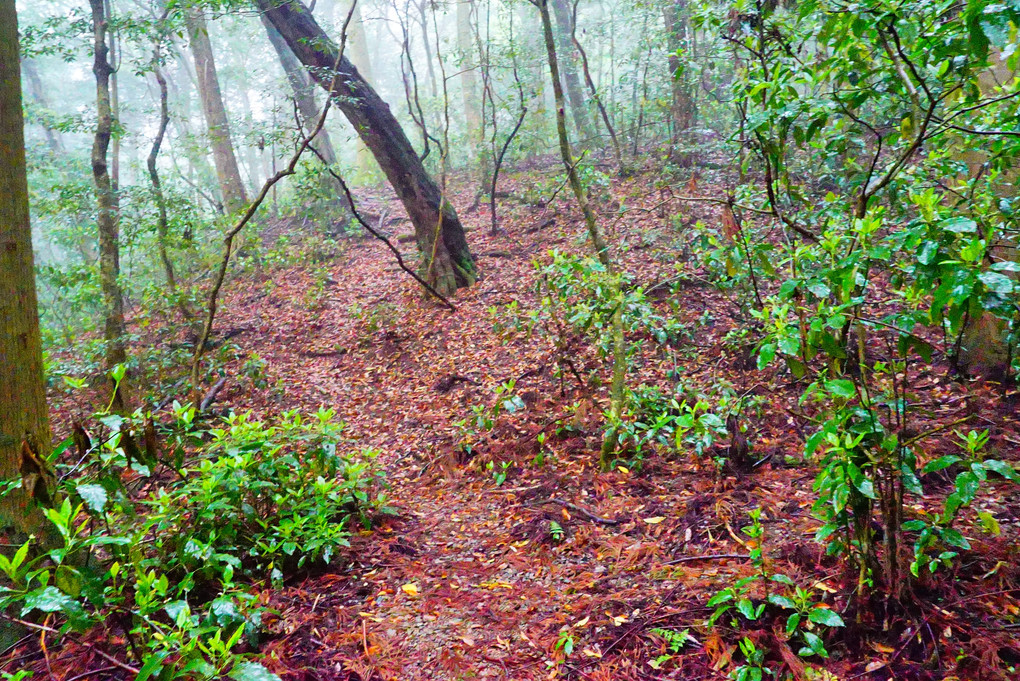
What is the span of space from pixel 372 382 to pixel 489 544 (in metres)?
4.30

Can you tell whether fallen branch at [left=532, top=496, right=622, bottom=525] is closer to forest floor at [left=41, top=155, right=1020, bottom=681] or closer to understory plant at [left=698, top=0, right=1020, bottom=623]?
forest floor at [left=41, top=155, right=1020, bottom=681]

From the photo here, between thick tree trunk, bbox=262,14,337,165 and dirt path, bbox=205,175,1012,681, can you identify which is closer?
dirt path, bbox=205,175,1012,681

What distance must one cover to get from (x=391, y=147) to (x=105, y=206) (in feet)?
13.2

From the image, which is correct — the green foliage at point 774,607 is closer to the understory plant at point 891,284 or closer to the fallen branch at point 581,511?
the understory plant at point 891,284

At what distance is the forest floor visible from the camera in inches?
92.7

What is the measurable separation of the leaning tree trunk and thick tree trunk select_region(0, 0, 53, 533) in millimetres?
6025

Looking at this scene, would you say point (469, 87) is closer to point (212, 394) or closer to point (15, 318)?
point (212, 394)

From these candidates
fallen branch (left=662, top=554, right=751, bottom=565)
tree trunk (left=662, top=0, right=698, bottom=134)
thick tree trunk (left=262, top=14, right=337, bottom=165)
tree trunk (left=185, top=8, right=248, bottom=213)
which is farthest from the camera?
tree trunk (left=185, top=8, right=248, bottom=213)

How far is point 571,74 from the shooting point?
1466 cm

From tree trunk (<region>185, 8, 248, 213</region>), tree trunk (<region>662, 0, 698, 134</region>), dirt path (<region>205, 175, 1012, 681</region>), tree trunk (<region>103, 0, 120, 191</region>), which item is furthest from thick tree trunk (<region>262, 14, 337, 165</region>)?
tree trunk (<region>662, 0, 698, 134</region>)

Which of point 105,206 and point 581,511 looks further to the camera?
point 105,206

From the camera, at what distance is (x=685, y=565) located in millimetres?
3080

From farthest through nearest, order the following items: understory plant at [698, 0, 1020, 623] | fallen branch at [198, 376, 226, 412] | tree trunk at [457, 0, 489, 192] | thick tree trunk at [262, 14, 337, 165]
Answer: tree trunk at [457, 0, 489, 192]
thick tree trunk at [262, 14, 337, 165]
fallen branch at [198, 376, 226, 412]
understory plant at [698, 0, 1020, 623]

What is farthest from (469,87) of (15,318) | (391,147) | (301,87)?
(15,318)
